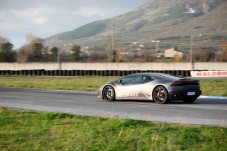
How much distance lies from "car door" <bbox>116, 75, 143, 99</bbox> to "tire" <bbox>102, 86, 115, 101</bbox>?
0.23 meters

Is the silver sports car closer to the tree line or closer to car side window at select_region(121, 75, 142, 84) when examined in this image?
car side window at select_region(121, 75, 142, 84)

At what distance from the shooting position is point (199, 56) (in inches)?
3108

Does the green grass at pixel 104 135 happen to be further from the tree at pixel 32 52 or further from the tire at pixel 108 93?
the tree at pixel 32 52

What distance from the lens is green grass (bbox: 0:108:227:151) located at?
6.73 metres

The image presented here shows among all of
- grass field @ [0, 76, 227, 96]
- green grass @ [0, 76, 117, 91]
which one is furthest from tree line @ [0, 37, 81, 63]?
grass field @ [0, 76, 227, 96]

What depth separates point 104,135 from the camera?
7.53 metres

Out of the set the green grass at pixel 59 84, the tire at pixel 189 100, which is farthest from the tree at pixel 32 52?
the tire at pixel 189 100

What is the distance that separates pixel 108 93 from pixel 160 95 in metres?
2.22

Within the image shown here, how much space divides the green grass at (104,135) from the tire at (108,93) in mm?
5627

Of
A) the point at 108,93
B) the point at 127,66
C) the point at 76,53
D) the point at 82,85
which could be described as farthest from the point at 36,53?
the point at 108,93

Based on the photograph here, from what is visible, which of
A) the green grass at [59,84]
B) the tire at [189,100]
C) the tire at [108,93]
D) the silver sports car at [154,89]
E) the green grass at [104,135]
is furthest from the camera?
the green grass at [59,84]

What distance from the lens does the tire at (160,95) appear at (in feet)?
44.5

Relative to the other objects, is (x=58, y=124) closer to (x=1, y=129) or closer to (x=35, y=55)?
(x=1, y=129)

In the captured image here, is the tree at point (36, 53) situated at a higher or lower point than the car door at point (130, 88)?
higher
